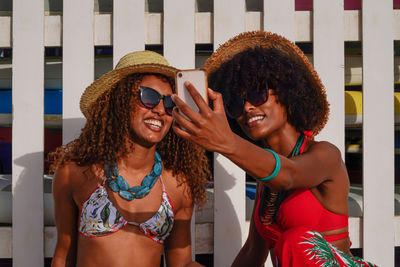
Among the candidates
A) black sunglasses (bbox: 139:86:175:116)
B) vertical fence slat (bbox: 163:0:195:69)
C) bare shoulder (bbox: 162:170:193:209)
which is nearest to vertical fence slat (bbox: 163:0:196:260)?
vertical fence slat (bbox: 163:0:195:69)

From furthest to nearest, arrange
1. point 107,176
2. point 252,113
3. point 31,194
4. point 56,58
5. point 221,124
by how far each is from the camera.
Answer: point 56,58 → point 31,194 → point 107,176 → point 252,113 → point 221,124

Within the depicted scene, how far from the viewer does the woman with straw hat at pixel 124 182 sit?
74.0 inches

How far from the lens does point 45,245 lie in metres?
2.36

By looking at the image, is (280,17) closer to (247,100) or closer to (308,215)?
(247,100)

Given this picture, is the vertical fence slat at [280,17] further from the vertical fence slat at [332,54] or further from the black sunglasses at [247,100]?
the black sunglasses at [247,100]

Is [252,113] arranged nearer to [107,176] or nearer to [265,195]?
[265,195]

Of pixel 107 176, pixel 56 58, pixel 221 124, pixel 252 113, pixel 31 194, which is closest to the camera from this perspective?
pixel 221 124

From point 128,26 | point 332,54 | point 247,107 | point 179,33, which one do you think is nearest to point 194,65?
point 179,33

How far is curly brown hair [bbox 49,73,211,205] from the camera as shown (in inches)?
78.0

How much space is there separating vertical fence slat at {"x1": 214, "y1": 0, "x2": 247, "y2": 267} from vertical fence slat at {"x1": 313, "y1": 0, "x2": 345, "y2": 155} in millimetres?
529

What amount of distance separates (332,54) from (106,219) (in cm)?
180

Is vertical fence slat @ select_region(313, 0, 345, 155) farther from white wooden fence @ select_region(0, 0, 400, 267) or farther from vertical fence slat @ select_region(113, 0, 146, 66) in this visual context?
vertical fence slat @ select_region(113, 0, 146, 66)

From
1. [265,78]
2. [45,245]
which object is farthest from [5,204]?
[265,78]

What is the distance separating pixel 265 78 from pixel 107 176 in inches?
40.5
